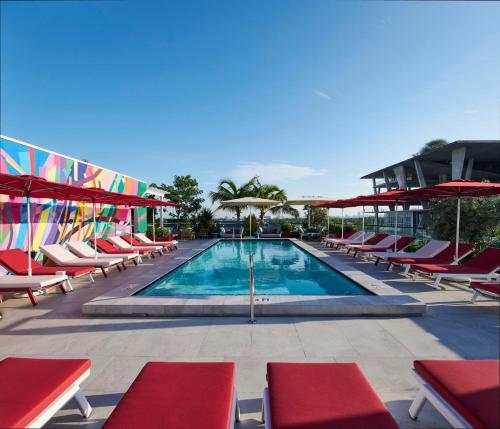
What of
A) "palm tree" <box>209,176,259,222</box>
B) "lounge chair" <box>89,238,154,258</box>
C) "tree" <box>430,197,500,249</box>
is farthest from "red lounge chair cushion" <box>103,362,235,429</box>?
"palm tree" <box>209,176,259,222</box>

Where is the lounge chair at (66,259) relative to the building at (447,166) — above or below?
below

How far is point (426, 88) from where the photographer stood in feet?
13.5

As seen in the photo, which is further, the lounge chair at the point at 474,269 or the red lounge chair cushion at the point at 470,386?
the lounge chair at the point at 474,269

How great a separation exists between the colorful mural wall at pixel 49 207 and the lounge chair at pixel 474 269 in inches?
408

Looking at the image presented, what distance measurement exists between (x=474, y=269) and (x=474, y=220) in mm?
3502

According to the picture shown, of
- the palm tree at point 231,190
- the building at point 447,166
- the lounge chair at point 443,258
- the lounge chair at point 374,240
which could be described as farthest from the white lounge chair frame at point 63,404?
the palm tree at point 231,190

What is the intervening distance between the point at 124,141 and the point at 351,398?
19.3 m

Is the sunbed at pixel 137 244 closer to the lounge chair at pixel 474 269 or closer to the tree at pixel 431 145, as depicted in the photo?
the lounge chair at pixel 474 269

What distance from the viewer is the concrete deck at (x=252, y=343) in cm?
285

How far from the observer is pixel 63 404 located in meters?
2.26

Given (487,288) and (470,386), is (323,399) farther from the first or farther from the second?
(487,288)

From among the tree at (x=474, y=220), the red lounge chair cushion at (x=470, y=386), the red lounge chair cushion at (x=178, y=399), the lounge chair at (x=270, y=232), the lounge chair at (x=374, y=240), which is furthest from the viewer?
the lounge chair at (x=270, y=232)

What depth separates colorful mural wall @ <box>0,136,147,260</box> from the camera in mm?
7930

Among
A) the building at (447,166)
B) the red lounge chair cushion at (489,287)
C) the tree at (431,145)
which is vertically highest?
the tree at (431,145)
